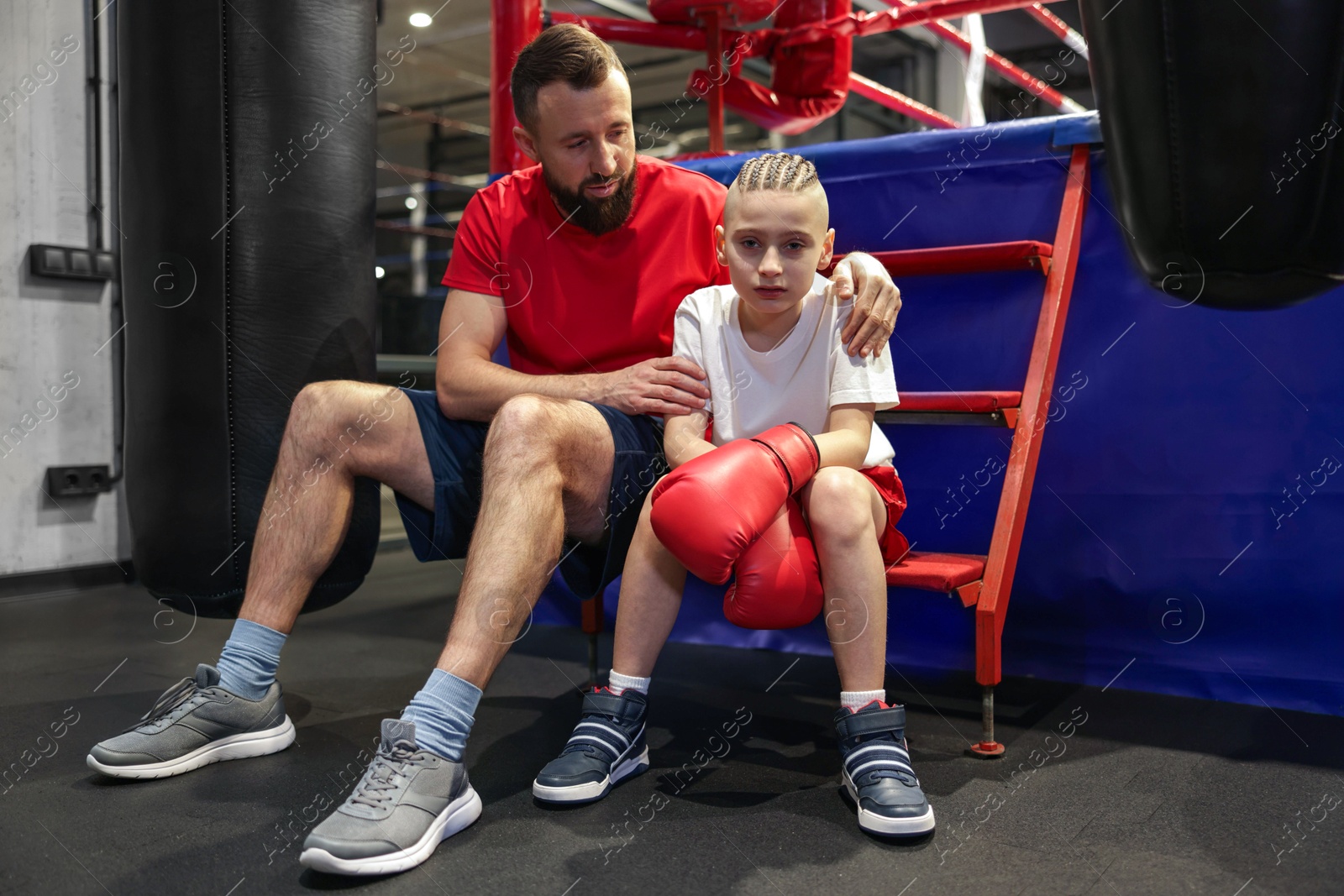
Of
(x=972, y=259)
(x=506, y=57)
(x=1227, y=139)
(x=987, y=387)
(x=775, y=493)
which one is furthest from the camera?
(x=506, y=57)

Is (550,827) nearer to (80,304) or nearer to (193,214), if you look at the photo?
(193,214)

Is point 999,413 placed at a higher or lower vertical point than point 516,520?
higher

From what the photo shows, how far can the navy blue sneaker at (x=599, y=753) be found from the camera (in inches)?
47.7

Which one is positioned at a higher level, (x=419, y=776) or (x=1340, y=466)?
(x=1340, y=466)

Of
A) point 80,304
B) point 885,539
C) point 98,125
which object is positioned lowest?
point 885,539

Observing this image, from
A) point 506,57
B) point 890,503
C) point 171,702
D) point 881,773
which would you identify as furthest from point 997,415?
point 506,57

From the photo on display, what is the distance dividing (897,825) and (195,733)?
2.99ft

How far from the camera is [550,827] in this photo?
1156mm

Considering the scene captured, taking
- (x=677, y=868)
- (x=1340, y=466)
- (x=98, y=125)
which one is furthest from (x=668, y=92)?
(x=677, y=868)

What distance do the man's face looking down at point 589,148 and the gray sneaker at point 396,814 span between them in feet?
2.64

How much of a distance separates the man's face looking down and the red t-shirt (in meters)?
0.04

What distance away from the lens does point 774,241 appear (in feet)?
4.23

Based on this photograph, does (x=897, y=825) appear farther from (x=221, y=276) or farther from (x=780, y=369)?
(x=221, y=276)

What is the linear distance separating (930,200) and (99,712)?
5.45 ft
